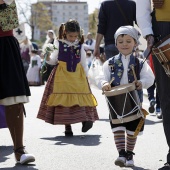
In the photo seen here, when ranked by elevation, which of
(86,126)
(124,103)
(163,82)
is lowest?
(86,126)

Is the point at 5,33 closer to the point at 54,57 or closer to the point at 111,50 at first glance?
the point at 54,57

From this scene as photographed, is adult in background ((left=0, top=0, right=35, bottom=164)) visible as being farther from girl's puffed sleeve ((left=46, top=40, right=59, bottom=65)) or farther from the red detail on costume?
girl's puffed sleeve ((left=46, top=40, right=59, bottom=65))

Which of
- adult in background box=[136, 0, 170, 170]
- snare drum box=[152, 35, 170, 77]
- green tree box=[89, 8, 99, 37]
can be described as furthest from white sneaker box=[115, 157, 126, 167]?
green tree box=[89, 8, 99, 37]

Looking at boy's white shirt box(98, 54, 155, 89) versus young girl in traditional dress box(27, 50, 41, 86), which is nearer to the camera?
boy's white shirt box(98, 54, 155, 89)

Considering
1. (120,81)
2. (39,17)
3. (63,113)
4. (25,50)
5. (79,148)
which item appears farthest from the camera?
(39,17)

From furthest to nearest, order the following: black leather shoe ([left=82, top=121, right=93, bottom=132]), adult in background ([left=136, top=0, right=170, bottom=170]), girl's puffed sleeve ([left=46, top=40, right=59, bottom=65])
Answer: girl's puffed sleeve ([left=46, top=40, right=59, bottom=65]), black leather shoe ([left=82, top=121, right=93, bottom=132]), adult in background ([left=136, top=0, right=170, bottom=170])

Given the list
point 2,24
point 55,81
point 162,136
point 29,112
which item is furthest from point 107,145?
point 29,112

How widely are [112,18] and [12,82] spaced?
3608 mm

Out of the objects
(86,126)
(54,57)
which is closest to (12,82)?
(86,126)

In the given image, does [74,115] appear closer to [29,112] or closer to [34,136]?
[34,136]

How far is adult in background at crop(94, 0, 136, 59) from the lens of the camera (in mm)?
8547

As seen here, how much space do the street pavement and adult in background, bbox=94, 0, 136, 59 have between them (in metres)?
1.16

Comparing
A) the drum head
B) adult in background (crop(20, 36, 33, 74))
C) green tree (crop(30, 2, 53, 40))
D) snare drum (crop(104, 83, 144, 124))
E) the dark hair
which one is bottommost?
green tree (crop(30, 2, 53, 40))

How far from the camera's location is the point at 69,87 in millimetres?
7820
